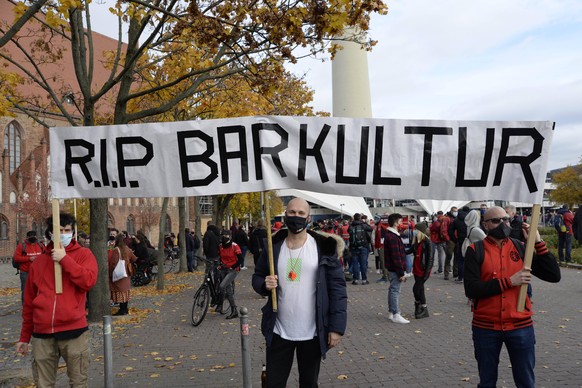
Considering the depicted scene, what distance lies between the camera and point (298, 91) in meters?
27.5

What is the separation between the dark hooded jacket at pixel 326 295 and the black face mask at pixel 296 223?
0.62ft

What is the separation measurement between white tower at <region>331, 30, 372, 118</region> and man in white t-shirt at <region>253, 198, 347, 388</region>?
308 feet

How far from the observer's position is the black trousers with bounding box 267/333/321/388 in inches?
174

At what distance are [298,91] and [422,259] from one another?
60.7ft

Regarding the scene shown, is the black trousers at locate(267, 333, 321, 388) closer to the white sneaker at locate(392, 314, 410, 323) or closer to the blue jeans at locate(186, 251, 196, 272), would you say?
the white sneaker at locate(392, 314, 410, 323)

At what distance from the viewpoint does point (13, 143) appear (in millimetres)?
52938

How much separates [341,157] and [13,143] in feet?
178

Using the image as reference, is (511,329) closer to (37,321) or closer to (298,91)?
(37,321)

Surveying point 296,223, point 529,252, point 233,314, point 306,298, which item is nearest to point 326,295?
point 306,298

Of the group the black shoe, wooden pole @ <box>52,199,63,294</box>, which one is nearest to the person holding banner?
wooden pole @ <box>52,199,63,294</box>

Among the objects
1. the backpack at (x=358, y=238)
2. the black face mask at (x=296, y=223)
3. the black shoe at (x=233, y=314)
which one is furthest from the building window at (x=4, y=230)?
the black face mask at (x=296, y=223)

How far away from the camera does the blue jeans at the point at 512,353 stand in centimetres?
433

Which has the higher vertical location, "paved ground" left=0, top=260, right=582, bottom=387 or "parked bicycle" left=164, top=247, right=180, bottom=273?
"paved ground" left=0, top=260, right=582, bottom=387

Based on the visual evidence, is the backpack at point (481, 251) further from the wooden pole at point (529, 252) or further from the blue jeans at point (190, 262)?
the blue jeans at point (190, 262)
